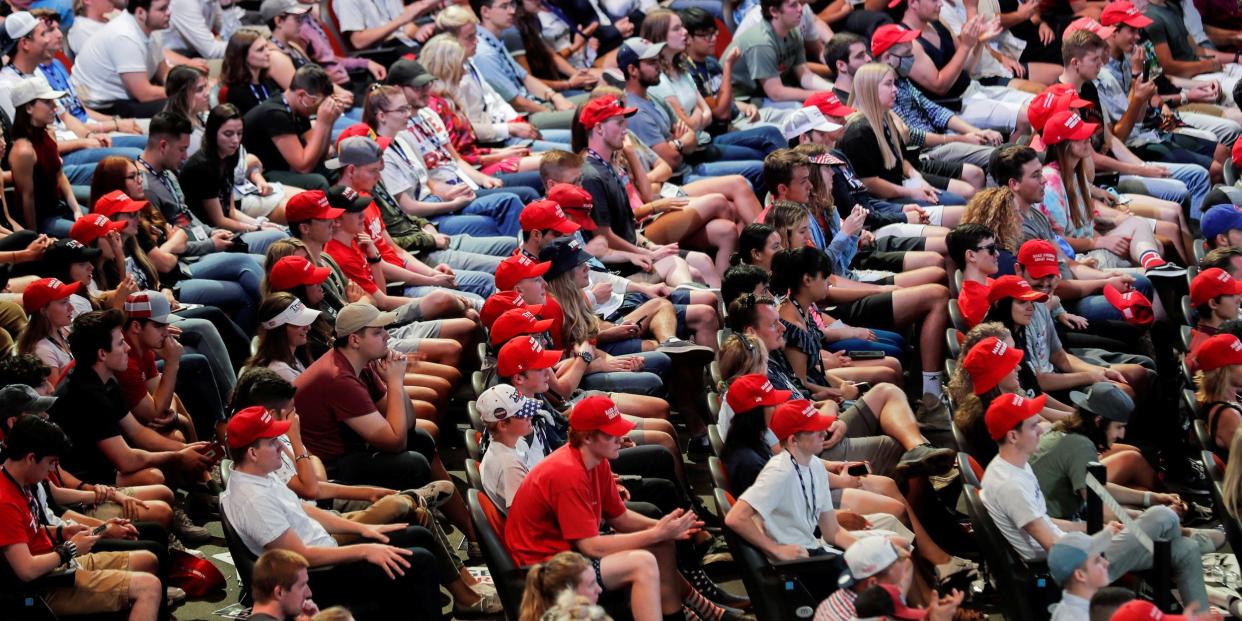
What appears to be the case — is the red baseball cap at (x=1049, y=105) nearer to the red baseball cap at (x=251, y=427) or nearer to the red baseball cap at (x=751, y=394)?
the red baseball cap at (x=751, y=394)

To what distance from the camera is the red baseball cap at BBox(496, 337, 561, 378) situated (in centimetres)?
709

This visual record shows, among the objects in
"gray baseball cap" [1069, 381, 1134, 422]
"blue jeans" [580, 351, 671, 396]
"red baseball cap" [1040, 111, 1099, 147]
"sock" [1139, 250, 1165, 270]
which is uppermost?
"gray baseball cap" [1069, 381, 1134, 422]

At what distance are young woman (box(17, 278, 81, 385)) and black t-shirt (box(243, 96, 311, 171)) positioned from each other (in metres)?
2.39

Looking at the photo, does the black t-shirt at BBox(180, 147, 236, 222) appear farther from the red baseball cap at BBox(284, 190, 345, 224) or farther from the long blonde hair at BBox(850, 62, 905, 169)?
the long blonde hair at BBox(850, 62, 905, 169)

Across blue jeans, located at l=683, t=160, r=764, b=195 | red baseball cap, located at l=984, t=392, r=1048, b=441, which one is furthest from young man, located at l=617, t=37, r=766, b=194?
red baseball cap, located at l=984, t=392, r=1048, b=441

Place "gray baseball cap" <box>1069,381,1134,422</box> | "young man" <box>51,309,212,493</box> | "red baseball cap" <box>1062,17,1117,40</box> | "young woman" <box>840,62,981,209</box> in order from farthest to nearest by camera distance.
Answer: "red baseball cap" <box>1062,17,1117,40</box>, "young woman" <box>840,62,981,209</box>, "gray baseball cap" <box>1069,381,1134,422</box>, "young man" <box>51,309,212,493</box>

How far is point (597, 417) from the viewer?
645cm

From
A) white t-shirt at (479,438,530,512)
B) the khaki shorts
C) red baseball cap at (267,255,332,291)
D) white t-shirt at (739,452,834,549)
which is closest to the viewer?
the khaki shorts

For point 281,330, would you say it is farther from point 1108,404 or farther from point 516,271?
point 1108,404

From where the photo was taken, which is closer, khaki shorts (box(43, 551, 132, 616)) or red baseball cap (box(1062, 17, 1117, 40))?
khaki shorts (box(43, 551, 132, 616))

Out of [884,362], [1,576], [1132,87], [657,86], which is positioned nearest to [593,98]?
[657,86]

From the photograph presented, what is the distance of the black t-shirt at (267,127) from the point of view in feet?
31.3

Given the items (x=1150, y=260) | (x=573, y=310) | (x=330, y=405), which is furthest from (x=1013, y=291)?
(x=330, y=405)

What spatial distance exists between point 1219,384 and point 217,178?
190 inches
